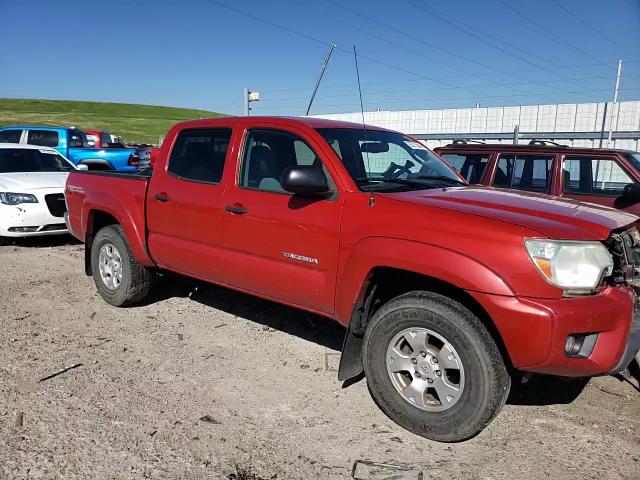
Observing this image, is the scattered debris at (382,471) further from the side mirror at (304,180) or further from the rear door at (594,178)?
the rear door at (594,178)

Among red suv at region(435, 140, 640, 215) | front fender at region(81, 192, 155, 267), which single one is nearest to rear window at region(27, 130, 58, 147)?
front fender at region(81, 192, 155, 267)

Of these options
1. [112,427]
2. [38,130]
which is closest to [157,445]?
[112,427]

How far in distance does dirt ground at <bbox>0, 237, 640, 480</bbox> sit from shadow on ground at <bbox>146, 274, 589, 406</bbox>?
22mm

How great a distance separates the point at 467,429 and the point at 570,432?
75cm

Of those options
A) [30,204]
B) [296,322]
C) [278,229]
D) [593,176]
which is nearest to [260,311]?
[296,322]

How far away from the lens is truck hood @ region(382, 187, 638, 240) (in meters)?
2.89

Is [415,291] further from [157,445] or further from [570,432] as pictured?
[157,445]

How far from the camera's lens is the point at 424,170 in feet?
13.9

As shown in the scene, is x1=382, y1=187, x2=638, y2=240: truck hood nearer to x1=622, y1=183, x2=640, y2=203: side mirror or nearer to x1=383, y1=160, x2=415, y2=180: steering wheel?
x1=383, y1=160, x2=415, y2=180: steering wheel

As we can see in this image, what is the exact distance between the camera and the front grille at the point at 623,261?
3029mm

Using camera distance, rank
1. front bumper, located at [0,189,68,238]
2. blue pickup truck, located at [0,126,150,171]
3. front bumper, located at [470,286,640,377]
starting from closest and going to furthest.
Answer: front bumper, located at [470,286,640,377] → front bumper, located at [0,189,68,238] → blue pickup truck, located at [0,126,150,171]

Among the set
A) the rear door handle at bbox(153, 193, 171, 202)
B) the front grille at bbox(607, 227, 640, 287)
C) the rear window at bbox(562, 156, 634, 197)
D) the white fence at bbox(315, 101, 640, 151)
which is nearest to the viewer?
the front grille at bbox(607, 227, 640, 287)

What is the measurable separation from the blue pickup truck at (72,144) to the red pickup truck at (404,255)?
10228mm

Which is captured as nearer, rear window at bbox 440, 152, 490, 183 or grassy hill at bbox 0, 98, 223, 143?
rear window at bbox 440, 152, 490, 183
